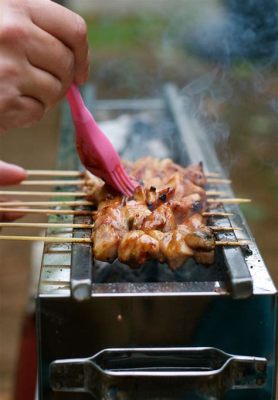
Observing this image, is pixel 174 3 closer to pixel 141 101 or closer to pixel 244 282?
pixel 141 101

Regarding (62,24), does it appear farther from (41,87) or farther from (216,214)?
(216,214)

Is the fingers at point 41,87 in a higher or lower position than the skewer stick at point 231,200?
higher

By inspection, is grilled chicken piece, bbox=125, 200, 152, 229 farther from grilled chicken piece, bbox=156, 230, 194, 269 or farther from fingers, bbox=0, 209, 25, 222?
fingers, bbox=0, 209, 25, 222

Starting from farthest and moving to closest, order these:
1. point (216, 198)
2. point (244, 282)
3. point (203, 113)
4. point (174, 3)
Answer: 1. point (174, 3)
2. point (203, 113)
3. point (216, 198)
4. point (244, 282)

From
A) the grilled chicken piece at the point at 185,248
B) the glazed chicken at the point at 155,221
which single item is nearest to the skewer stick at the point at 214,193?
the glazed chicken at the point at 155,221

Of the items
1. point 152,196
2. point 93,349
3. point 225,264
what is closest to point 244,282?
point 225,264

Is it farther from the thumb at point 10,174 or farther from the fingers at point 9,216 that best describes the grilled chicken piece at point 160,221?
the thumb at point 10,174
